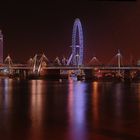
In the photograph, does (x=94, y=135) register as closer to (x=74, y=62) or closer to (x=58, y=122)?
(x=58, y=122)

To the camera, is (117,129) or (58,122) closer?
(117,129)

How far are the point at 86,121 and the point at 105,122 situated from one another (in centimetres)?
53

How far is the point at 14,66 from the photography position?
10844cm

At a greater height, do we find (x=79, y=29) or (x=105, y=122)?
(x=79, y=29)

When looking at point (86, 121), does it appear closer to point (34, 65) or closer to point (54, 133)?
point (54, 133)

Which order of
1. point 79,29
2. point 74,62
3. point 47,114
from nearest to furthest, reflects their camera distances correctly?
point 47,114
point 79,29
point 74,62

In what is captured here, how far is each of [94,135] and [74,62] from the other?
87.7 meters

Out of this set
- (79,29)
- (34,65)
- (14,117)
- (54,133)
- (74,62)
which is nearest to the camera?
(54,133)

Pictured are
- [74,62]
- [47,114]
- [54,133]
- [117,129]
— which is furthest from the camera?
[74,62]

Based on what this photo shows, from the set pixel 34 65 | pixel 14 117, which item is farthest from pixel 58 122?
pixel 34 65

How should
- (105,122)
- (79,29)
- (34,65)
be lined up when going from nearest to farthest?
(105,122)
(79,29)
(34,65)

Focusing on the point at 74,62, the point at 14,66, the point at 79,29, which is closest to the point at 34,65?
the point at 14,66

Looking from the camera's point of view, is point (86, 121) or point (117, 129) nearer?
point (117, 129)

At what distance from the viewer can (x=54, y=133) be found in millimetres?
9914
